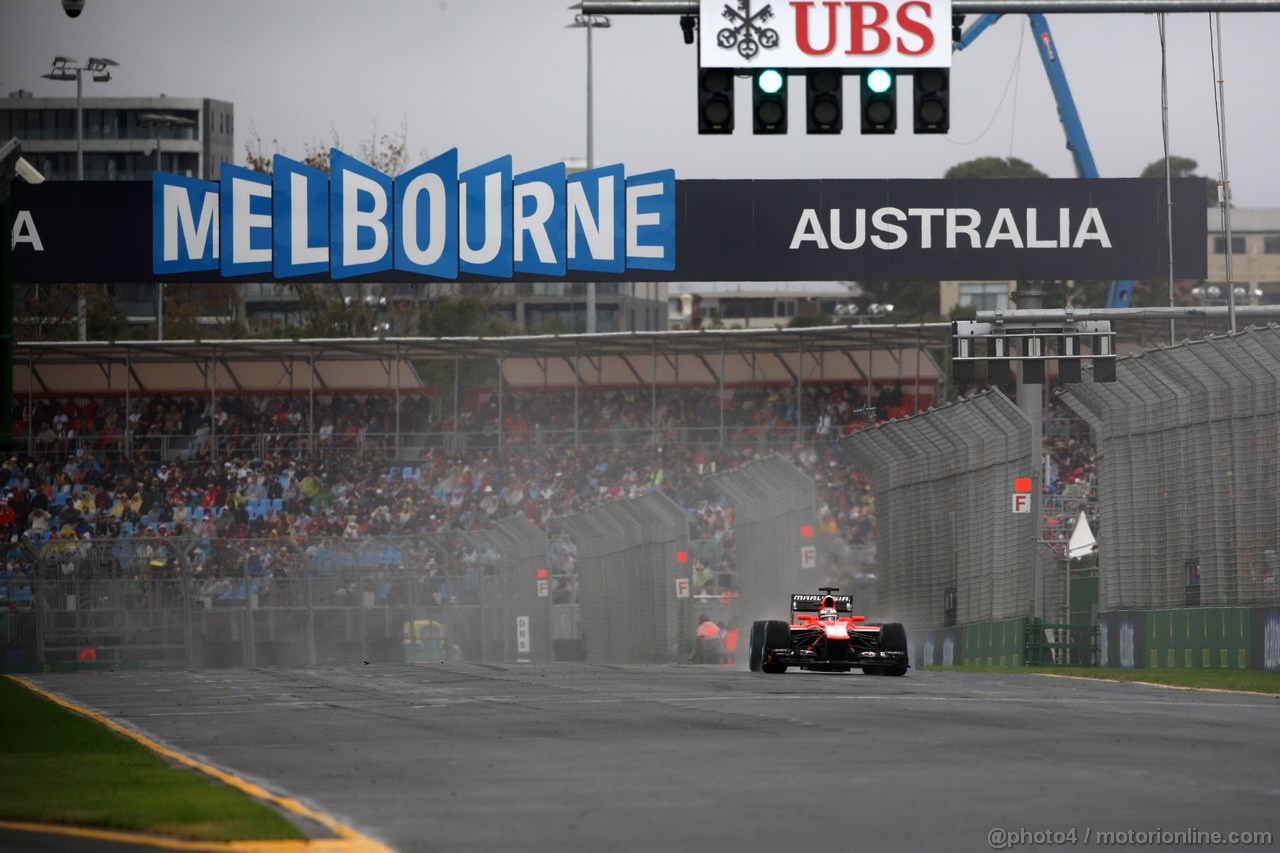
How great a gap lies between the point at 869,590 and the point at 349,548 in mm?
8327

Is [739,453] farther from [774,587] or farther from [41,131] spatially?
[41,131]

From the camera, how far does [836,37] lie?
44.4 feet

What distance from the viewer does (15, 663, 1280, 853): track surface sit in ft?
26.6

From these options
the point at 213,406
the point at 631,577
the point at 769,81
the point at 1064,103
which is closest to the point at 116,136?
the point at 1064,103

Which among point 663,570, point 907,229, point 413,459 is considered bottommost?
point 663,570

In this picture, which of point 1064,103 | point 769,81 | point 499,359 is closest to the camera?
point 769,81

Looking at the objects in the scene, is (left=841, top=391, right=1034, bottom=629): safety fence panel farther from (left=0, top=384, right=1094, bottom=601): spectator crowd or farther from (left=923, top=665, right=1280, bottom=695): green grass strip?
(left=0, top=384, right=1094, bottom=601): spectator crowd

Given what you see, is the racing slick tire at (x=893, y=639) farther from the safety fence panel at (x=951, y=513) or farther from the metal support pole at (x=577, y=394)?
the metal support pole at (x=577, y=394)

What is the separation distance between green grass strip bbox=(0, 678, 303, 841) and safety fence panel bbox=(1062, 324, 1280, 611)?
39.1 ft

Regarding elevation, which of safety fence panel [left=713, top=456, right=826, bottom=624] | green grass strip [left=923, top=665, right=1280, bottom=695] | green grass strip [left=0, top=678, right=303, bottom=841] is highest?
safety fence panel [left=713, top=456, right=826, bottom=624]

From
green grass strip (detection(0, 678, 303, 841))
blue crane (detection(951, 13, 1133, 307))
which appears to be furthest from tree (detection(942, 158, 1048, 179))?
green grass strip (detection(0, 678, 303, 841))

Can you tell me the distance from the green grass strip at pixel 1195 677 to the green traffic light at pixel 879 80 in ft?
22.9

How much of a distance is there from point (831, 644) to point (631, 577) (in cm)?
1056

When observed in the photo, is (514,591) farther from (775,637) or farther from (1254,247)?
(1254,247)
